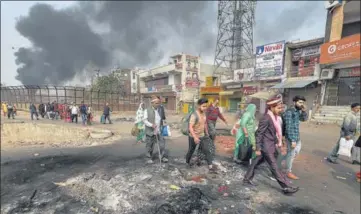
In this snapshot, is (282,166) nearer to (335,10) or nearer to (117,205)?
(117,205)

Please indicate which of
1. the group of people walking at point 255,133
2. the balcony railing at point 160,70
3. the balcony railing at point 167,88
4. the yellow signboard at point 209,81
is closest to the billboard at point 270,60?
the yellow signboard at point 209,81

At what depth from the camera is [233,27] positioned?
26.3 metres

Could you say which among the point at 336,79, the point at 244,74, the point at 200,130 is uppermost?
the point at 244,74

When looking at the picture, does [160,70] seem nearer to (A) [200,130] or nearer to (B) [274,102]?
(A) [200,130]

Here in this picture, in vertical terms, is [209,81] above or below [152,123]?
above

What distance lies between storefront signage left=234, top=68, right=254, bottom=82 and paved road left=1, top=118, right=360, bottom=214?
590 inches

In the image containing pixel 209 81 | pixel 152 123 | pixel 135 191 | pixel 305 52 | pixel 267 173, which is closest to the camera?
pixel 135 191

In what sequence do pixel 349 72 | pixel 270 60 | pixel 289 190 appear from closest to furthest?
1. pixel 289 190
2. pixel 349 72
3. pixel 270 60

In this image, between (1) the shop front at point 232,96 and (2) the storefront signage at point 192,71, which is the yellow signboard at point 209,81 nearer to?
(2) the storefront signage at point 192,71

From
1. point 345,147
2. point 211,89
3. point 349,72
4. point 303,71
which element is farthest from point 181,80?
point 345,147

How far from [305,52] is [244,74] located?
673cm

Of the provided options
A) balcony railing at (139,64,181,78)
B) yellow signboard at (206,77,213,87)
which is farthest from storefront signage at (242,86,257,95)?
balcony railing at (139,64,181,78)

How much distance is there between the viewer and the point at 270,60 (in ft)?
63.6

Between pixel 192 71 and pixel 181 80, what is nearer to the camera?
pixel 181 80
